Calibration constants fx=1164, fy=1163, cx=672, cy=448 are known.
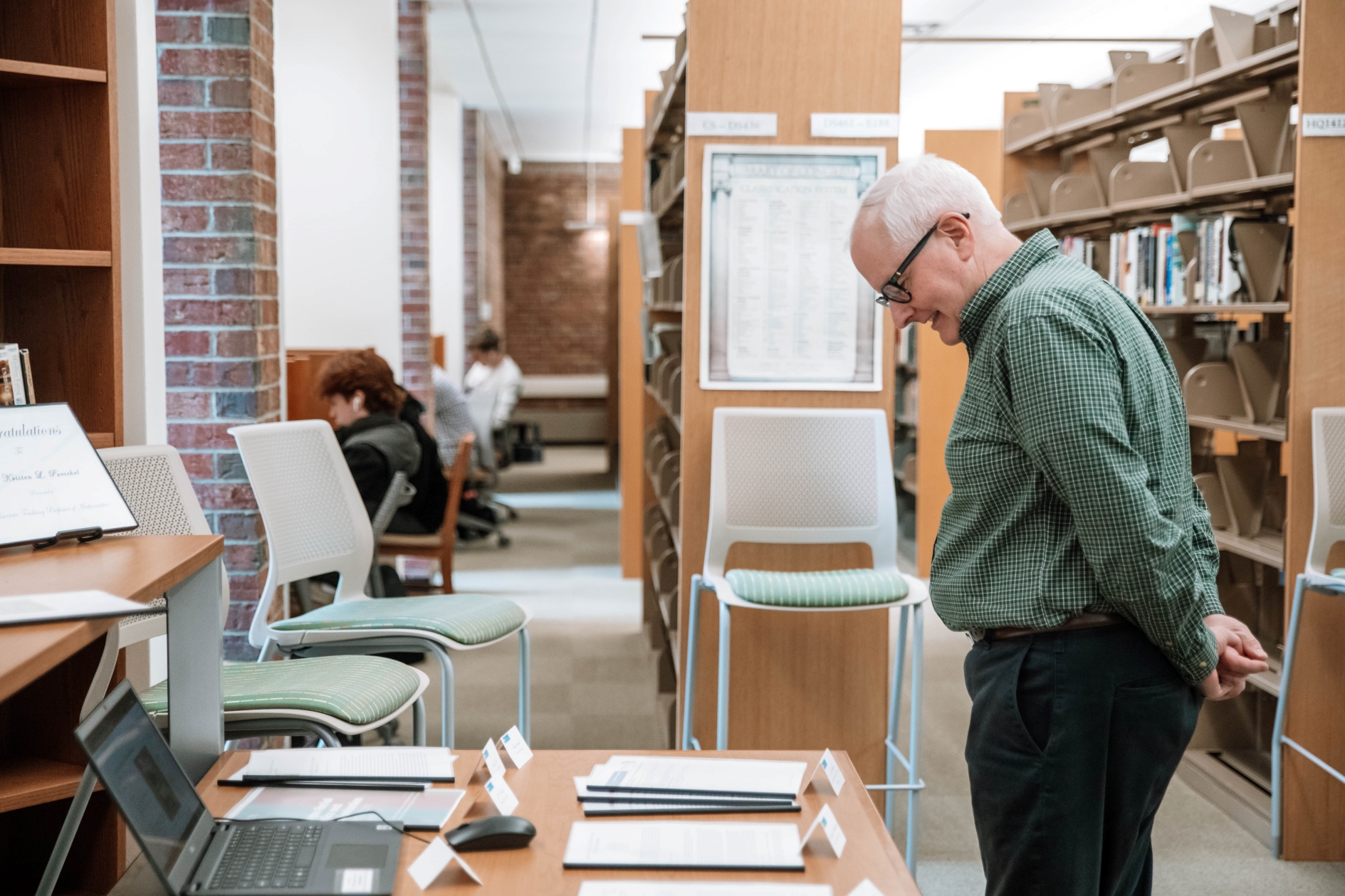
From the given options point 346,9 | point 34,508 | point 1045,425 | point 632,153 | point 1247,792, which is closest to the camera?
point 1045,425

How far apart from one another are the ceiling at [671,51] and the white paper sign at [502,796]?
472 cm

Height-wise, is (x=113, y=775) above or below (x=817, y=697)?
above

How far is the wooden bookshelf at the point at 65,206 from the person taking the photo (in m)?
2.12

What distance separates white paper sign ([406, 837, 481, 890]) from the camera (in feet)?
3.92

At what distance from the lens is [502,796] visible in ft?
4.62

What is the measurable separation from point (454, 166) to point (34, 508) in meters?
7.67

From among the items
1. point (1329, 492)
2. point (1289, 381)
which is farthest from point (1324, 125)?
point (1329, 492)

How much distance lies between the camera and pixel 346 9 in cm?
500

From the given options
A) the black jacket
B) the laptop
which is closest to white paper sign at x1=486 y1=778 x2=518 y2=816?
the laptop

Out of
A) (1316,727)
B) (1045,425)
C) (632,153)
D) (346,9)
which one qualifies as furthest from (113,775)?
(632,153)

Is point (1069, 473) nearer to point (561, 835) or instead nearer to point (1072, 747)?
point (1072, 747)

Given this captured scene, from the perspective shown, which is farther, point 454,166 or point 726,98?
point 454,166

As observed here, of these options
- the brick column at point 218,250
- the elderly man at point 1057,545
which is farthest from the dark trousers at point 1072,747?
the brick column at point 218,250

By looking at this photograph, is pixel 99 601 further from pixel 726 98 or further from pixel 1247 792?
pixel 1247 792
